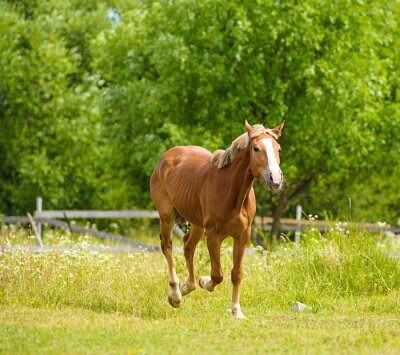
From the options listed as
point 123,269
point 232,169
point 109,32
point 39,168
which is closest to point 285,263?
point 123,269

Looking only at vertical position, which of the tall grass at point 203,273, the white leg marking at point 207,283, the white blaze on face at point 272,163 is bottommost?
the tall grass at point 203,273

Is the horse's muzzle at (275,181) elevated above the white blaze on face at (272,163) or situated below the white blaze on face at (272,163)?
below

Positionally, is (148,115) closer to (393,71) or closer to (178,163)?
(393,71)

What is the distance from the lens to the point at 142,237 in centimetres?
2522

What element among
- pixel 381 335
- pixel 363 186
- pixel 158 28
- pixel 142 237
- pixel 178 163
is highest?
pixel 158 28

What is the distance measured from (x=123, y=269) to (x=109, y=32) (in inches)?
504

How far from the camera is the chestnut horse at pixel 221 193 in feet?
30.6

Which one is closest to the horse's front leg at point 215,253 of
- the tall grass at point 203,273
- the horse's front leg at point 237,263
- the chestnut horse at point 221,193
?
the chestnut horse at point 221,193

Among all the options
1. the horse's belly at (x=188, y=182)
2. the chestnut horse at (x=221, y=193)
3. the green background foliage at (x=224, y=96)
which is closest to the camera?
the chestnut horse at (x=221, y=193)

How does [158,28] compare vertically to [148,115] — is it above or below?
above

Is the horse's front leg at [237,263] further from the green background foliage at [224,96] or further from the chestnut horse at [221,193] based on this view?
the green background foliage at [224,96]

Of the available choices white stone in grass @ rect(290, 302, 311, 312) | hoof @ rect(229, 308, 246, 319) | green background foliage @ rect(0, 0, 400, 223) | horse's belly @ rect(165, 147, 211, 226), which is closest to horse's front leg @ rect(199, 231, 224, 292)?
hoof @ rect(229, 308, 246, 319)

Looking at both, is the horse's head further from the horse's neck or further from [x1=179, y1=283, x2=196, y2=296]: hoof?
[x1=179, y1=283, x2=196, y2=296]: hoof

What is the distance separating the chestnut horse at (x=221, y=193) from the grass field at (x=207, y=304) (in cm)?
55
